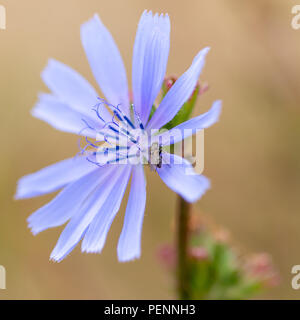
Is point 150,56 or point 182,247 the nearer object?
point 150,56

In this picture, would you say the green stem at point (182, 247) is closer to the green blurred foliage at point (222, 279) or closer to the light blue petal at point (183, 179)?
the green blurred foliage at point (222, 279)

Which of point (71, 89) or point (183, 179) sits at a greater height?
point (71, 89)

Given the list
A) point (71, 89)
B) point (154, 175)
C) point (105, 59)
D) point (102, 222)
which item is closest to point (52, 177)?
point (102, 222)

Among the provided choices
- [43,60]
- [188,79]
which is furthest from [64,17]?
[188,79]

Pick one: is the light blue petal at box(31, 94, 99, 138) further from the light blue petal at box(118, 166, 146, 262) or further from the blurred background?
the blurred background

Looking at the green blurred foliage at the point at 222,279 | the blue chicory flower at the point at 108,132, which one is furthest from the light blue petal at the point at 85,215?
the green blurred foliage at the point at 222,279

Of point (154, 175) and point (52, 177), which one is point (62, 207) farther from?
point (154, 175)
